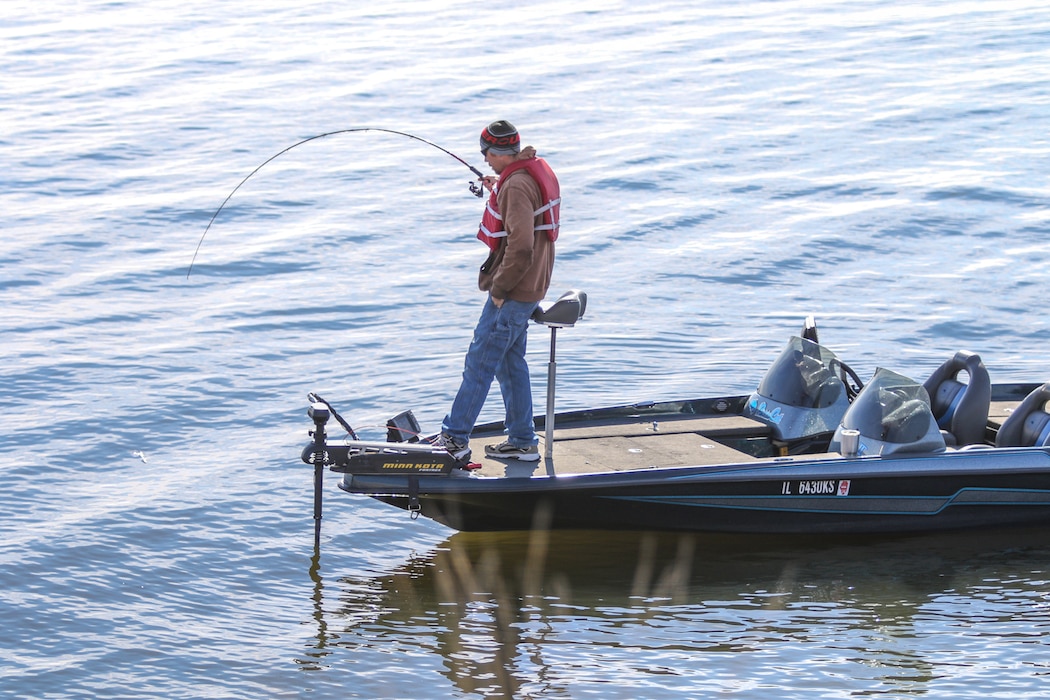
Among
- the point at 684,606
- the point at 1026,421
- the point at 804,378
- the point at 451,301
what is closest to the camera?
the point at 684,606

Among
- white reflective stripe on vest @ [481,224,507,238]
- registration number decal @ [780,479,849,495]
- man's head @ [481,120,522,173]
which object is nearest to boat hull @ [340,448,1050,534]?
registration number decal @ [780,479,849,495]

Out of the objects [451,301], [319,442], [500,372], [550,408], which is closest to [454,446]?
[500,372]

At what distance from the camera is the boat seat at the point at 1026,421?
9.34 m

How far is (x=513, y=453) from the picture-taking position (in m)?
9.02

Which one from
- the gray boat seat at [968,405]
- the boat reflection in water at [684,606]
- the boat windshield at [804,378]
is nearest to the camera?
the boat reflection in water at [684,606]

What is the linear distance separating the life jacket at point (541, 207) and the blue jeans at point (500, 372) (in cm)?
42

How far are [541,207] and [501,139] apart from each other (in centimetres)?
47

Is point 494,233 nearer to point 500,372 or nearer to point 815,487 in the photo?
point 500,372

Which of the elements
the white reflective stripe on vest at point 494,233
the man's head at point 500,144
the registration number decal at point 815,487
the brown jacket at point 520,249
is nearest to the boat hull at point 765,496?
the registration number decal at point 815,487

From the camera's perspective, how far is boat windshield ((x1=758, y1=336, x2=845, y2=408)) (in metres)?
9.92

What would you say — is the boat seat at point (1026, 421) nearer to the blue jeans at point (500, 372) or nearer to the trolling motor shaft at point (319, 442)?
the blue jeans at point (500, 372)

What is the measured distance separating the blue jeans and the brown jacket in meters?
0.11

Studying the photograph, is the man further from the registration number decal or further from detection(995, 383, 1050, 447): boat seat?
detection(995, 383, 1050, 447): boat seat

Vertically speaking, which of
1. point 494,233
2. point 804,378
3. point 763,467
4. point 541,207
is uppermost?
point 541,207
